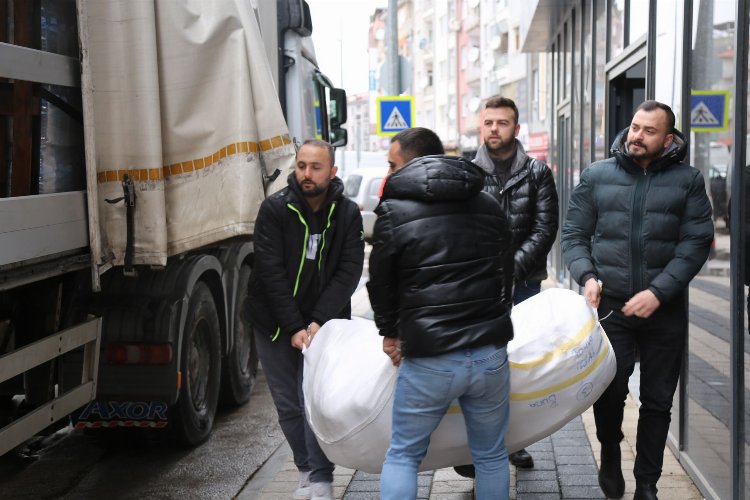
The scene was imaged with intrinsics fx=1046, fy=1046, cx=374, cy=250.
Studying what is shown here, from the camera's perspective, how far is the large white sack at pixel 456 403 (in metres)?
3.79

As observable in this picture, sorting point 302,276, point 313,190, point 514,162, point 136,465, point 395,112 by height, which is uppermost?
point 395,112

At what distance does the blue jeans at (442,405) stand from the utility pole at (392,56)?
14.7 m

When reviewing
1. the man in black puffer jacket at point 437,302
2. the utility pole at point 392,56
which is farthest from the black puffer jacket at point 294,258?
the utility pole at point 392,56

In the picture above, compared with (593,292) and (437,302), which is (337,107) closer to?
(593,292)

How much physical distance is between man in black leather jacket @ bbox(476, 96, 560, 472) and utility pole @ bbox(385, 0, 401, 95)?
13.1 m

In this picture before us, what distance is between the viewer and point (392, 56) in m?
18.7

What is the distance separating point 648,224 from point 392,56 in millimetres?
14694

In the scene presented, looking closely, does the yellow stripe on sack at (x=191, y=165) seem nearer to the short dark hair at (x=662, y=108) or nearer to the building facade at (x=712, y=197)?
the short dark hair at (x=662, y=108)

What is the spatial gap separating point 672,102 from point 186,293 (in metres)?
2.81

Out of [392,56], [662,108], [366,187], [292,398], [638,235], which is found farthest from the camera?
[366,187]

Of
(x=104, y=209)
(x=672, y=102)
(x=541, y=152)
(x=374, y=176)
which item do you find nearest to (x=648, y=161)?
(x=672, y=102)

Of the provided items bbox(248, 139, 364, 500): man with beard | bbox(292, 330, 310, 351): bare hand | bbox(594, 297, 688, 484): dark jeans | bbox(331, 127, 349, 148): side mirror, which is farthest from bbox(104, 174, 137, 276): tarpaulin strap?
bbox(331, 127, 349, 148): side mirror

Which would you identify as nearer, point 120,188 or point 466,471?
point 120,188

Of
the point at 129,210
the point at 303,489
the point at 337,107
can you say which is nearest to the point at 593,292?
the point at 303,489
